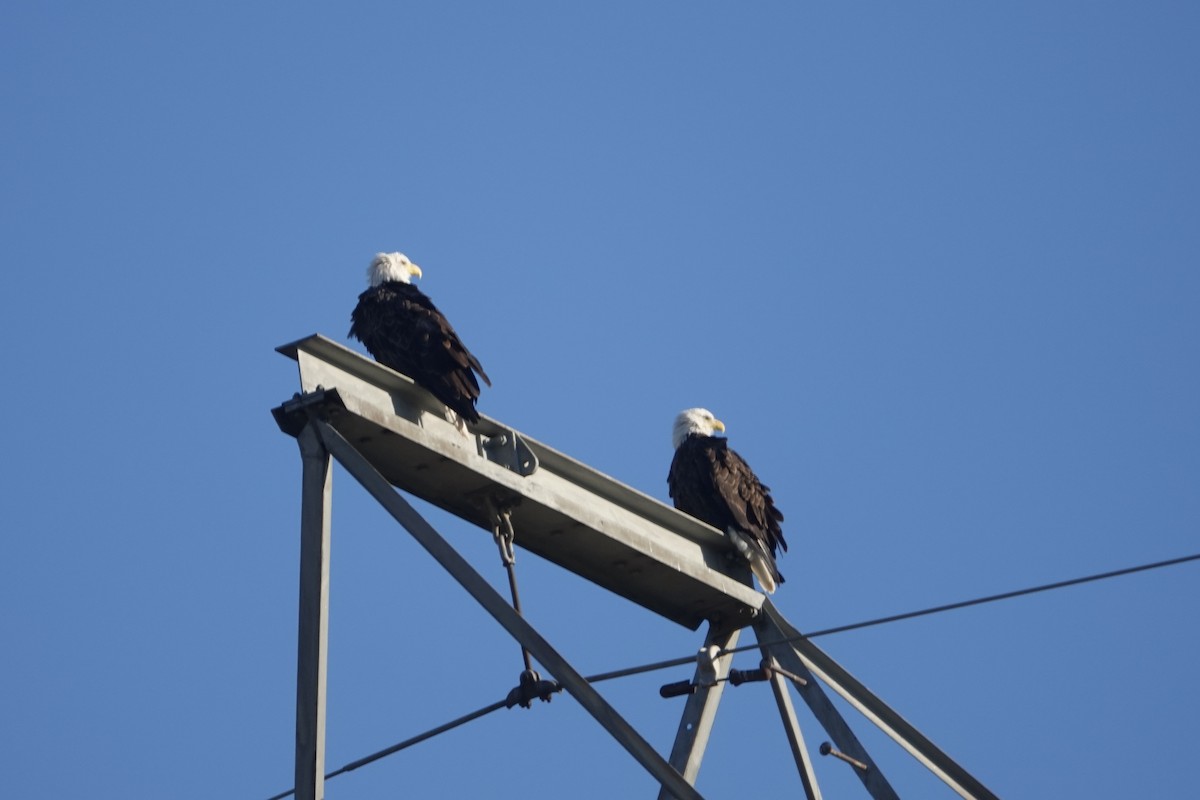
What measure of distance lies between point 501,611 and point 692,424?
20.1 feet

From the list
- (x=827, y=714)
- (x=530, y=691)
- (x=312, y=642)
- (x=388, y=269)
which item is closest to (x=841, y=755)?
(x=827, y=714)

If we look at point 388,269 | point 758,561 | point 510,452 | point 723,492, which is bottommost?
point 510,452

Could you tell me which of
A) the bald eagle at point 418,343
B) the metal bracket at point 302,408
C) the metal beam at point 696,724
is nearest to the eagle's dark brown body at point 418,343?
the bald eagle at point 418,343

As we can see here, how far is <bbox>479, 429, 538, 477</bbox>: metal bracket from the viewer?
6.80 metres

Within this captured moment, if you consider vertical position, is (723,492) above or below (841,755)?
above

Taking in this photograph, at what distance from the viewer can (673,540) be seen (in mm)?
7504

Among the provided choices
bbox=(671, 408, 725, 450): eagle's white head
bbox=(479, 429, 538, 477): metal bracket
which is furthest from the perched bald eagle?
bbox=(479, 429, 538, 477): metal bracket

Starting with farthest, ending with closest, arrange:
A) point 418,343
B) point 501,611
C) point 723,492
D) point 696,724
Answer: point 723,492
point 418,343
point 696,724
point 501,611

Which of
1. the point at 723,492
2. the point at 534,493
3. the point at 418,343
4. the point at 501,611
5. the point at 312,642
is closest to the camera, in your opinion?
the point at 312,642

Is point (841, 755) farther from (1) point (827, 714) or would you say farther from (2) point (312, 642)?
(2) point (312, 642)

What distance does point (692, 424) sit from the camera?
38.8ft

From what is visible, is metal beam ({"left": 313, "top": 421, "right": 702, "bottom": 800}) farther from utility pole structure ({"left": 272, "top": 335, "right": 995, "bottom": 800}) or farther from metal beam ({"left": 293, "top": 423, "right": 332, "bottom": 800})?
metal beam ({"left": 293, "top": 423, "right": 332, "bottom": 800})

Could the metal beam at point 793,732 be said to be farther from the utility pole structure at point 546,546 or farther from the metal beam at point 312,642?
the metal beam at point 312,642

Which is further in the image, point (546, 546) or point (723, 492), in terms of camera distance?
point (723, 492)
